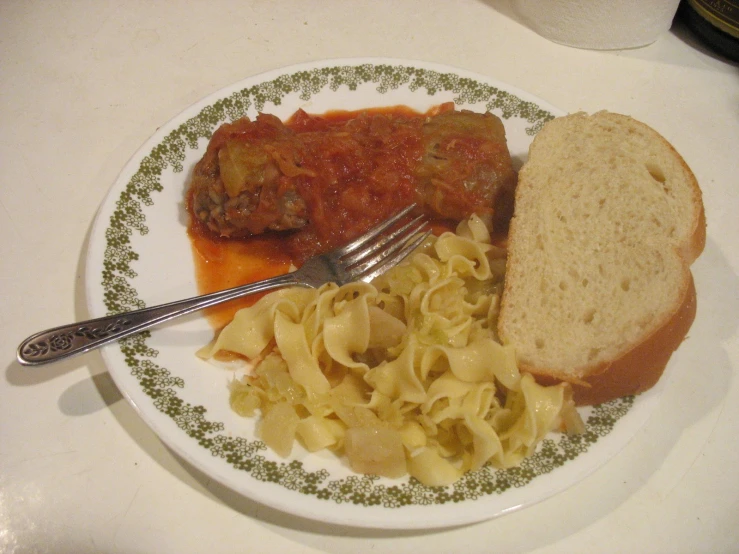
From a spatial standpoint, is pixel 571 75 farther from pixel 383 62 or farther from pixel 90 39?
pixel 90 39

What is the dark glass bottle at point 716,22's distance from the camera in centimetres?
513

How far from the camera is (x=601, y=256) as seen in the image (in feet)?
10.7

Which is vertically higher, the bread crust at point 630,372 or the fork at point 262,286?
the fork at point 262,286

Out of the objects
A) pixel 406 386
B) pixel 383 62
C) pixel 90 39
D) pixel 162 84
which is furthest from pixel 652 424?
→ pixel 90 39

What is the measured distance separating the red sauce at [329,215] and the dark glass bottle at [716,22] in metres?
3.68

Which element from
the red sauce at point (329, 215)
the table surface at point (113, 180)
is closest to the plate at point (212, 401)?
the red sauce at point (329, 215)

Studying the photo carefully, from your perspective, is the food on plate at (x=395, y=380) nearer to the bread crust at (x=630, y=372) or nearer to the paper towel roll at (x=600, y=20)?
the bread crust at (x=630, y=372)

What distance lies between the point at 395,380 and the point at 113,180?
269cm

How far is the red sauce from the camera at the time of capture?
350cm

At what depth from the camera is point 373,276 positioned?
348 centimetres

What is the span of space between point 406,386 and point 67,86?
4046 millimetres

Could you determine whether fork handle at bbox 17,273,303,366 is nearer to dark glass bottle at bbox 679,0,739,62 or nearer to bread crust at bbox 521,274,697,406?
bread crust at bbox 521,274,697,406

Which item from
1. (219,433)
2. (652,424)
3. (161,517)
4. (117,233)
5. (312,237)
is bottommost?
(652,424)

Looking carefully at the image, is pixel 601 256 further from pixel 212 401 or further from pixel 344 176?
pixel 212 401
